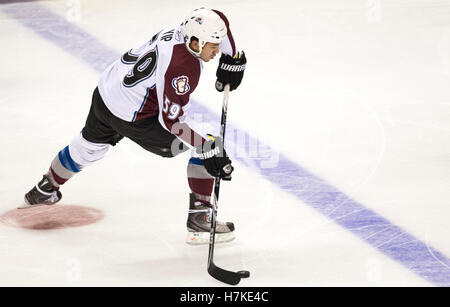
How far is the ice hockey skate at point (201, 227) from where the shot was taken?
4.34 metres

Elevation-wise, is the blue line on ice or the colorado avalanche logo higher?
the colorado avalanche logo

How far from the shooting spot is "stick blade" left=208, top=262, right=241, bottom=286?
3902 mm

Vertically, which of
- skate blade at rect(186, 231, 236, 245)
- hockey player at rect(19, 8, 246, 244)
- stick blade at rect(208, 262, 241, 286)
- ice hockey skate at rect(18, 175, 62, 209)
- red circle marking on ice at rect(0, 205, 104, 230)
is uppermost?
hockey player at rect(19, 8, 246, 244)

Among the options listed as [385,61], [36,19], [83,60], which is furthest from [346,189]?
[36,19]

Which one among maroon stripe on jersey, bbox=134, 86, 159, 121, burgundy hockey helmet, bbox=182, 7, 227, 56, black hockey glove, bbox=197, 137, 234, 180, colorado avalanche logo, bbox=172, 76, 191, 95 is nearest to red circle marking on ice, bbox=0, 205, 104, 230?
maroon stripe on jersey, bbox=134, 86, 159, 121

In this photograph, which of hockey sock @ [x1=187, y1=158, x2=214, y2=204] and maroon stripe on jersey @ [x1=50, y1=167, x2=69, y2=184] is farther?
maroon stripe on jersey @ [x1=50, y1=167, x2=69, y2=184]

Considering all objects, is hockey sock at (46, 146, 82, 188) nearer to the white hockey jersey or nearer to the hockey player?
the hockey player

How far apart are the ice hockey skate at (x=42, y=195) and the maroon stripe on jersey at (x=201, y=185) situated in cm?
71

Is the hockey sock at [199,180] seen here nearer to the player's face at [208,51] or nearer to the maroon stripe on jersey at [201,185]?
the maroon stripe on jersey at [201,185]

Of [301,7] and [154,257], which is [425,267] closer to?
[154,257]

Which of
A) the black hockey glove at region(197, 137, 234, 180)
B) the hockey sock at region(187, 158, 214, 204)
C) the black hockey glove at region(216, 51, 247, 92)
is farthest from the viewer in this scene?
the black hockey glove at region(216, 51, 247, 92)

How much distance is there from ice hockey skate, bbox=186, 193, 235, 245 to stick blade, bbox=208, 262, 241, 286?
0.36 m

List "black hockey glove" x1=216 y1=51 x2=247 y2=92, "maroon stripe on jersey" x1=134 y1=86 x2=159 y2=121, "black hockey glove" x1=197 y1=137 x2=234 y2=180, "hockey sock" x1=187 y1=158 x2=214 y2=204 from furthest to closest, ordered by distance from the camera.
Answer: "black hockey glove" x1=216 y1=51 x2=247 y2=92
"hockey sock" x1=187 y1=158 x2=214 y2=204
"maroon stripe on jersey" x1=134 y1=86 x2=159 y2=121
"black hockey glove" x1=197 y1=137 x2=234 y2=180

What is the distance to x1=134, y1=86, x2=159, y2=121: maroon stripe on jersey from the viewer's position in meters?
4.16
